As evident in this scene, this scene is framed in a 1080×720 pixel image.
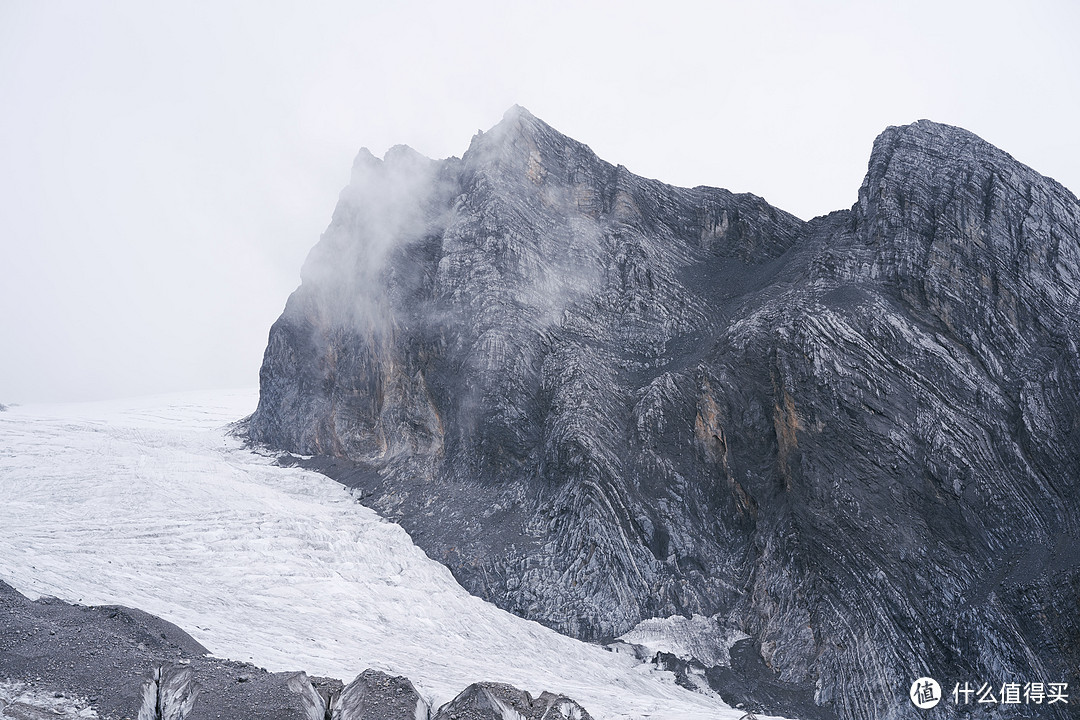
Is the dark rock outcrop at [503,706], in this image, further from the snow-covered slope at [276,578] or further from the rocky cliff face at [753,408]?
the rocky cliff face at [753,408]

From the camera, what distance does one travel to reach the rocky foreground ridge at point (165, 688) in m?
11.4

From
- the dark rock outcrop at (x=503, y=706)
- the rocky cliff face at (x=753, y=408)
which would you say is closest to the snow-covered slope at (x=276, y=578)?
the dark rock outcrop at (x=503, y=706)

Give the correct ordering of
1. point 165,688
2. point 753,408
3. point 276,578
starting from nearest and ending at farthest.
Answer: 1. point 165,688
2. point 276,578
3. point 753,408

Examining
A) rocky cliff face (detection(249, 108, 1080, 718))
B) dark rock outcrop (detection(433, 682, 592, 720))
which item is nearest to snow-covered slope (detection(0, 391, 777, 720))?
dark rock outcrop (detection(433, 682, 592, 720))

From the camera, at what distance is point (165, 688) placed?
474 inches

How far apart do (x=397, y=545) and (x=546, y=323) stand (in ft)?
41.8

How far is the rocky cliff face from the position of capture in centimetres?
1856

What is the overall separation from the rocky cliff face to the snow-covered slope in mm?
1875

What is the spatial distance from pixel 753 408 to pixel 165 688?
20411 millimetres

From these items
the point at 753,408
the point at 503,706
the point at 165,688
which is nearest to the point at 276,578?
the point at 165,688

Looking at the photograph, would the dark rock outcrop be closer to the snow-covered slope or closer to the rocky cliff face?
the snow-covered slope

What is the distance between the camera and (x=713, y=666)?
65.1 feet

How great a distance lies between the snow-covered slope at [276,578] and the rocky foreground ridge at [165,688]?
6.33 ft

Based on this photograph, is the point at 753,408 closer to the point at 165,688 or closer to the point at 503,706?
the point at 503,706
